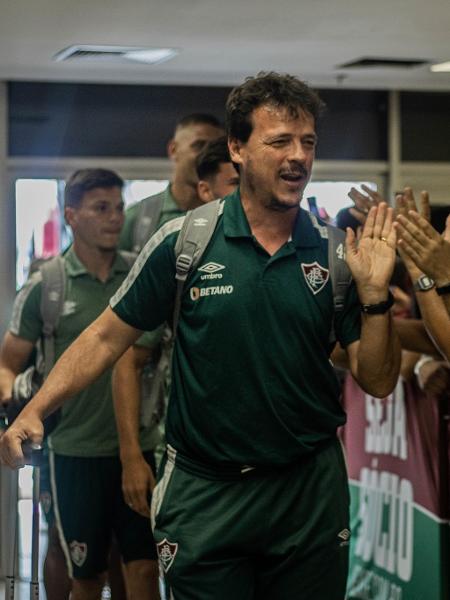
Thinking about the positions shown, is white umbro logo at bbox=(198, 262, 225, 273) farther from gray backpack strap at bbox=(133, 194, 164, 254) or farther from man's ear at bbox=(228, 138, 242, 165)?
gray backpack strap at bbox=(133, 194, 164, 254)

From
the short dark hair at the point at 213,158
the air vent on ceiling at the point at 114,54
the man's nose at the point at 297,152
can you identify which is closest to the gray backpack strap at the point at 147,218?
the short dark hair at the point at 213,158

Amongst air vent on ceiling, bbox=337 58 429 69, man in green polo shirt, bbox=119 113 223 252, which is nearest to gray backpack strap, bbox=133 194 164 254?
man in green polo shirt, bbox=119 113 223 252

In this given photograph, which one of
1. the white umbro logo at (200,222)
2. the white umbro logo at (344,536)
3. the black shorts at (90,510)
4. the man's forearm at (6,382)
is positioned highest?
the white umbro logo at (200,222)

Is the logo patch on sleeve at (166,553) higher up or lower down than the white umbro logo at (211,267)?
lower down

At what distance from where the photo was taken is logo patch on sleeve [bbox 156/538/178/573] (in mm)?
3586

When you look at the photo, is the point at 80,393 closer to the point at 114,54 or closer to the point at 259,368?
the point at 259,368

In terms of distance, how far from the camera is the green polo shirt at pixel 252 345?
11.5 feet

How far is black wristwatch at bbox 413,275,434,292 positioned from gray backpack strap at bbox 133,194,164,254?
141 centimetres

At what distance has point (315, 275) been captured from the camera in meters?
3.58

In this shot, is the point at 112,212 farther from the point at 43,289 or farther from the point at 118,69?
the point at 118,69

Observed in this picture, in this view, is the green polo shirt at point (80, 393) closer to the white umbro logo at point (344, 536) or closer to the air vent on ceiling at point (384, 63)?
the white umbro logo at point (344, 536)

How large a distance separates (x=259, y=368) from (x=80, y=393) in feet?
6.38

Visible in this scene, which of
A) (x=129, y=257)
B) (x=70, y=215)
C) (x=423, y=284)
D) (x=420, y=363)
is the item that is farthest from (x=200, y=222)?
(x=70, y=215)

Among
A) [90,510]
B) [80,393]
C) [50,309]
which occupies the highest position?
[50,309]
